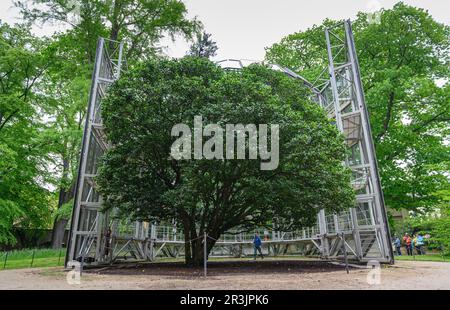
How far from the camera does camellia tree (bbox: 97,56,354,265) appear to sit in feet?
38.3

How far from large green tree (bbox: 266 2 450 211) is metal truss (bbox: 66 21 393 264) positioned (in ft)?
8.74

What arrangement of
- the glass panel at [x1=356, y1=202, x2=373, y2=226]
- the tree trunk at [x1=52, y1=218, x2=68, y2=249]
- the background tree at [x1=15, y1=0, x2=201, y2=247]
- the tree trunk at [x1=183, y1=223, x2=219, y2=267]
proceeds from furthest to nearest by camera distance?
1. the tree trunk at [x1=52, y1=218, x2=68, y2=249]
2. the background tree at [x1=15, y1=0, x2=201, y2=247]
3. the glass panel at [x1=356, y1=202, x2=373, y2=226]
4. the tree trunk at [x1=183, y1=223, x2=219, y2=267]

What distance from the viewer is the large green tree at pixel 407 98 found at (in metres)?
20.6

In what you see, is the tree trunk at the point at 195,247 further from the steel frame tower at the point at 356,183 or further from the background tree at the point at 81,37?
the background tree at the point at 81,37

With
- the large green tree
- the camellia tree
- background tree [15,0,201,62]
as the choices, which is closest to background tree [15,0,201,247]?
background tree [15,0,201,62]

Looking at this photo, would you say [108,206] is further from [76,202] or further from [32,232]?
[32,232]

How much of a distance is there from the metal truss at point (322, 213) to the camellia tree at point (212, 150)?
6.74 ft

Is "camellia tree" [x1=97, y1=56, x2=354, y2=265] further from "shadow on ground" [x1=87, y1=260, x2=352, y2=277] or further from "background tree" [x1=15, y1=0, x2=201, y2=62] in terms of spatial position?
"background tree" [x1=15, y1=0, x2=201, y2=62]

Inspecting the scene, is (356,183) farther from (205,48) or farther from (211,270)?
(205,48)

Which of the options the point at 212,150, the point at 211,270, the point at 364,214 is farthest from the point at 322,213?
the point at 212,150

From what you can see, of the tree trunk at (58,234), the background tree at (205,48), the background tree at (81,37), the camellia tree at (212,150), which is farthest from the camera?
the background tree at (205,48)

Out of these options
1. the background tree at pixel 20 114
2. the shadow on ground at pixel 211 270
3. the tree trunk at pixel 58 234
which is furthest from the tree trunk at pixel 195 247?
the tree trunk at pixel 58 234

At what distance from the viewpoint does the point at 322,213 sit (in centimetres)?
2044

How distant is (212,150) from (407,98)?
16112 mm
